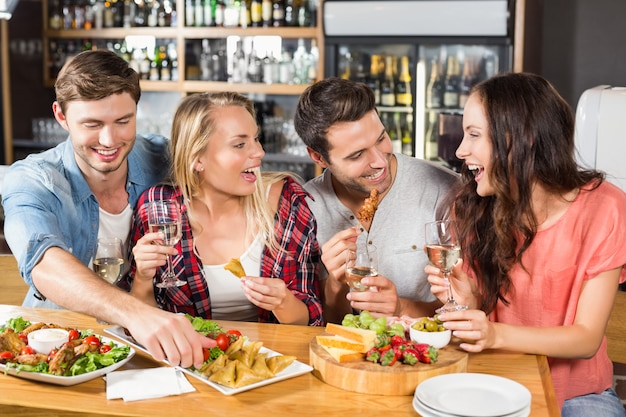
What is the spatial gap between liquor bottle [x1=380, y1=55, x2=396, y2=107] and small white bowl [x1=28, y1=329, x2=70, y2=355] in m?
3.89

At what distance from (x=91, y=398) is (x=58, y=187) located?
1.06 metres

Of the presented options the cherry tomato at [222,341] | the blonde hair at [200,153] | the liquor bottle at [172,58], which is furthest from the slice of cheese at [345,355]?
the liquor bottle at [172,58]

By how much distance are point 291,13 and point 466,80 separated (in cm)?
140

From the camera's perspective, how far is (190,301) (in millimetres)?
2660

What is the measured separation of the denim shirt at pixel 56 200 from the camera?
240cm

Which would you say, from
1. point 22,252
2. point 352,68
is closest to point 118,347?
point 22,252

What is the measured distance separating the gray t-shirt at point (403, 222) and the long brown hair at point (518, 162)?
49 cm

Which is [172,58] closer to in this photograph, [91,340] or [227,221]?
[227,221]

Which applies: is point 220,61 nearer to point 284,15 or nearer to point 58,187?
point 284,15

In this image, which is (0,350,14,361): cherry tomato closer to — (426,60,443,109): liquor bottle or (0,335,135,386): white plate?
(0,335,135,386): white plate

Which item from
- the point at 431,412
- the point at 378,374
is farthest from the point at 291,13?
the point at 431,412

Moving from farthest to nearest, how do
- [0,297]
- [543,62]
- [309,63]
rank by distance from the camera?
[309,63]
[543,62]
[0,297]

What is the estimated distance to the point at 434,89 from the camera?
546 cm

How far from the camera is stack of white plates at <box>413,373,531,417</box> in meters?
1.66
